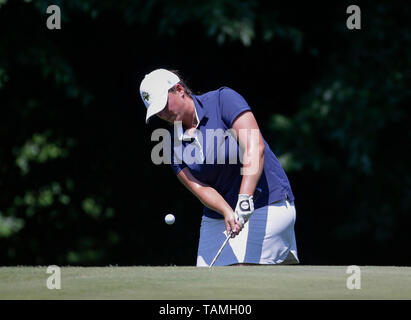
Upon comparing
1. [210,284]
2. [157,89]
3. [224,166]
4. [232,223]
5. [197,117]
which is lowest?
[210,284]

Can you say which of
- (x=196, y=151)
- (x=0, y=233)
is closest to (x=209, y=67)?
(x=0, y=233)

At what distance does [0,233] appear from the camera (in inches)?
484

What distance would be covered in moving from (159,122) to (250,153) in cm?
568

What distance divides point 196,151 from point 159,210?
6681mm

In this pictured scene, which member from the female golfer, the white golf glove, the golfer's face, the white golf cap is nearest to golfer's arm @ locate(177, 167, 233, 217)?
the female golfer

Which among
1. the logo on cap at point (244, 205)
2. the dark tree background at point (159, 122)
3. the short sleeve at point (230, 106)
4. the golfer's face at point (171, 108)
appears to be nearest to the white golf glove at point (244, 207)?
the logo on cap at point (244, 205)

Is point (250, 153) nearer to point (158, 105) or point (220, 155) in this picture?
point (220, 155)

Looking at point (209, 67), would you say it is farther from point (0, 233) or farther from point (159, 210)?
point (0, 233)

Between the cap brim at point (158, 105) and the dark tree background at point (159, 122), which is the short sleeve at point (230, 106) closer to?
the cap brim at point (158, 105)

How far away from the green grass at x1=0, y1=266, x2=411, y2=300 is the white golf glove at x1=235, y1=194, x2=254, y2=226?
0.30m

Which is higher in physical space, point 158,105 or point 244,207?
point 158,105

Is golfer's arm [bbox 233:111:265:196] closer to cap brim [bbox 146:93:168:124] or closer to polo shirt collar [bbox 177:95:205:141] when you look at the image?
polo shirt collar [bbox 177:95:205:141]

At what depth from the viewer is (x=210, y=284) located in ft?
14.0

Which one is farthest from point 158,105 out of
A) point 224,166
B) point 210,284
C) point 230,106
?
point 210,284
